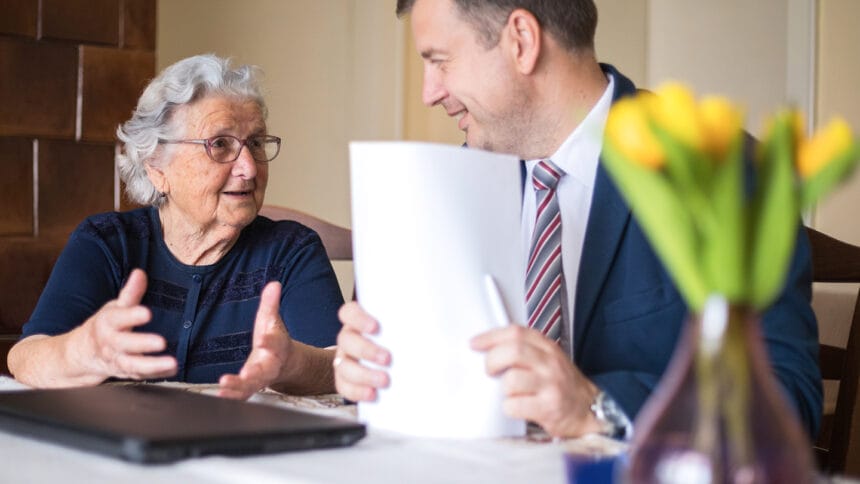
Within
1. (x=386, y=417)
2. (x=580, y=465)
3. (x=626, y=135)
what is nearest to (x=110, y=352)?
(x=386, y=417)

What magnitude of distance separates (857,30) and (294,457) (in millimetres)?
2722

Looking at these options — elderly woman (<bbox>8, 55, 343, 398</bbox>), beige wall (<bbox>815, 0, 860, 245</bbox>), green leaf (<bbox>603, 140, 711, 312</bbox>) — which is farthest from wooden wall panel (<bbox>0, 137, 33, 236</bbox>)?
green leaf (<bbox>603, 140, 711, 312</bbox>)

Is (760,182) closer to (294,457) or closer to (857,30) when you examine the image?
(294,457)

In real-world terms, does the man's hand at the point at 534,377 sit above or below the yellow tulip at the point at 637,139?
below

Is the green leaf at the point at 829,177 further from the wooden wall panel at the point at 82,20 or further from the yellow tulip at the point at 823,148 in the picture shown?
the wooden wall panel at the point at 82,20

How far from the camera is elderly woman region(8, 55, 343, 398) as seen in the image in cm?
201

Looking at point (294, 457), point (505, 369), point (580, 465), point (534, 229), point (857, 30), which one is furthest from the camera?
point (857, 30)

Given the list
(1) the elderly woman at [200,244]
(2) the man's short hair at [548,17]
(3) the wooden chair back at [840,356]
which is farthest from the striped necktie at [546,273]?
(1) the elderly woman at [200,244]

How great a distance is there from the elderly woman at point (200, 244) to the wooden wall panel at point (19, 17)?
86cm

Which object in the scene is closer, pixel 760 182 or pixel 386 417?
pixel 760 182

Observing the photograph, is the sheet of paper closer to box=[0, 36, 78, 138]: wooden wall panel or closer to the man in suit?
the man in suit

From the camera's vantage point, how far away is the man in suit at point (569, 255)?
1101 mm

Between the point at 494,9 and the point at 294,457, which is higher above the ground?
the point at 494,9

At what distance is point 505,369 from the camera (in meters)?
1.07
